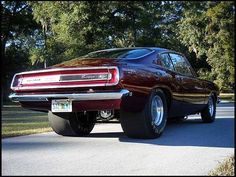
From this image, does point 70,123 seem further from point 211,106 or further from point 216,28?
point 211,106

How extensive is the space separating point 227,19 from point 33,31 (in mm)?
31011

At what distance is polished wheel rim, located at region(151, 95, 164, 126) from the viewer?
7.64m

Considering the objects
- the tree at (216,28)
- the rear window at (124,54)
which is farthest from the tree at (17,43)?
the tree at (216,28)

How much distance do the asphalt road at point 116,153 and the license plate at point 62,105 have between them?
56 centimetres

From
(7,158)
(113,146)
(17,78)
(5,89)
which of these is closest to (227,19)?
(113,146)

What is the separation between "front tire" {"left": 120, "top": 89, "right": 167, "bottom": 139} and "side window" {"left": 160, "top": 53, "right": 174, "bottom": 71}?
73 centimetres

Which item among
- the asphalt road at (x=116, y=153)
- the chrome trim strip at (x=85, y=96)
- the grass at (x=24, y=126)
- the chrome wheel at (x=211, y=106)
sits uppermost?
the chrome trim strip at (x=85, y=96)

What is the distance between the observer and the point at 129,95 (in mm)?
6871

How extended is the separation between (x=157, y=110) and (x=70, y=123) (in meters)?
1.53

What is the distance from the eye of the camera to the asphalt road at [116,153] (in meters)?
5.33

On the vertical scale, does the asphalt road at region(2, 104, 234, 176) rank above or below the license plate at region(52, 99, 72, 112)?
below

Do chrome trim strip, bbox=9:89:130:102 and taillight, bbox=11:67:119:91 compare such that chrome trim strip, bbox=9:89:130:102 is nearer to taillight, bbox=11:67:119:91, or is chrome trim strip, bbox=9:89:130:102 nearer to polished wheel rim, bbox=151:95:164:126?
taillight, bbox=11:67:119:91

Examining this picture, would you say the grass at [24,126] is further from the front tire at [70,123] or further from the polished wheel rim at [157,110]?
the polished wheel rim at [157,110]

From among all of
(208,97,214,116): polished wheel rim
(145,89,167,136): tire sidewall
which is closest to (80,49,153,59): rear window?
(145,89,167,136): tire sidewall
